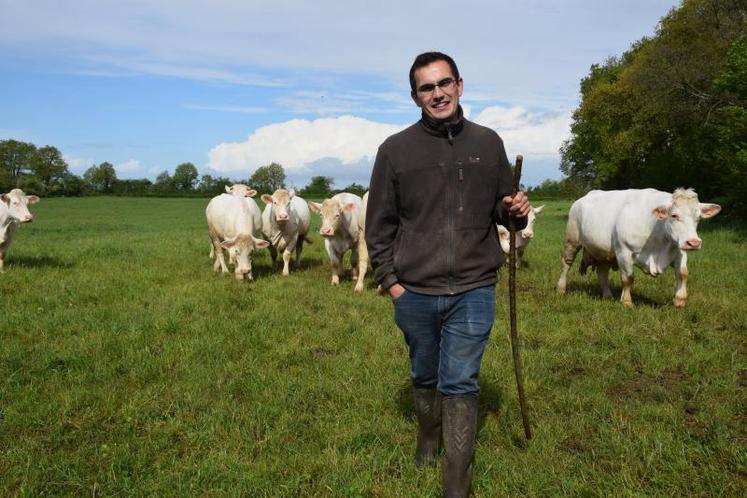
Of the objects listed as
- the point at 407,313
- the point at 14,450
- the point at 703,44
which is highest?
the point at 703,44

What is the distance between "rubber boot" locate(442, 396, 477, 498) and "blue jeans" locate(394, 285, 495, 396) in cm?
9

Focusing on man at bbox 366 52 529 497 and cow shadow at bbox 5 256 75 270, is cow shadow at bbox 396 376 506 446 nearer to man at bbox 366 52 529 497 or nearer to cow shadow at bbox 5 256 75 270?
man at bbox 366 52 529 497

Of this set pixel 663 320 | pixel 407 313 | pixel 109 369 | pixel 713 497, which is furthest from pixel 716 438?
pixel 109 369

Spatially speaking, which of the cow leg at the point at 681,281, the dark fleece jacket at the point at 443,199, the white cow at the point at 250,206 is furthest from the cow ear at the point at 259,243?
the dark fleece jacket at the point at 443,199

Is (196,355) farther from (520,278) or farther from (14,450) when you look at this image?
(520,278)

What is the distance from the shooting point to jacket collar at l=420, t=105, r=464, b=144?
12.5 ft

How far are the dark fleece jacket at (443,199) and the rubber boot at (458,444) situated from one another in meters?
0.73

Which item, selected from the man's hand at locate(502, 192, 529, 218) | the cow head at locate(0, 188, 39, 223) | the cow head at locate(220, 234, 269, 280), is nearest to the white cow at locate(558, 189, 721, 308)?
Result: the man's hand at locate(502, 192, 529, 218)

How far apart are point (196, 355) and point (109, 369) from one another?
0.94 m

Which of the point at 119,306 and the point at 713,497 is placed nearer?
the point at 713,497

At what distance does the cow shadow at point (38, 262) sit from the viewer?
1359 cm

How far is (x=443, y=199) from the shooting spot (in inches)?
149

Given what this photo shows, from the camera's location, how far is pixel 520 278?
12281mm

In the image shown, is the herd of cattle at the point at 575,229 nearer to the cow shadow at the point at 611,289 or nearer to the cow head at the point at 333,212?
the cow head at the point at 333,212
